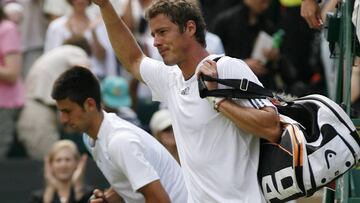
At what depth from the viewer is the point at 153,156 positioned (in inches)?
337

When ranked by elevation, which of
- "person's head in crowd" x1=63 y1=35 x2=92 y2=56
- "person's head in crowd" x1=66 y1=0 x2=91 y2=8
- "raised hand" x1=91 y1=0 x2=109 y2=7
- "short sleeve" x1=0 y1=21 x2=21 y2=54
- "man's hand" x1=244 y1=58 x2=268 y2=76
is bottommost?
"man's hand" x1=244 y1=58 x2=268 y2=76

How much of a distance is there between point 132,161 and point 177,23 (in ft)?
3.71

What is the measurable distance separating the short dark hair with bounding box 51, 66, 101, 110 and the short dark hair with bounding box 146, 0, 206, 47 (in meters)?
1.52

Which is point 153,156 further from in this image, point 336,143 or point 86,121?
point 336,143

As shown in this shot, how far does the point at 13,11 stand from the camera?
13.7 metres

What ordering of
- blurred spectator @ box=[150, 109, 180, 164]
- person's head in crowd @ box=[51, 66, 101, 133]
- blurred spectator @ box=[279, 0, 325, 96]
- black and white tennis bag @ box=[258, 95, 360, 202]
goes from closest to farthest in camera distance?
black and white tennis bag @ box=[258, 95, 360, 202]
person's head in crowd @ box=[51, 66, 101, 133]
blurred spectator @ box=[150, 109, 180, 164]
blurred spectator @ box=[279, 0, 325, 96]

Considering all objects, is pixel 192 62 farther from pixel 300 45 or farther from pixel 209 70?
pixel 300 45

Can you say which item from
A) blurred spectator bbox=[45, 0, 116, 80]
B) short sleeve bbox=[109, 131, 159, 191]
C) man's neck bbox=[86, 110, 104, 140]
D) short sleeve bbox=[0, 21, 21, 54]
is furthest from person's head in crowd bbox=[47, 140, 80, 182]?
short sleeve bbox=[109, 131, 159, 191]

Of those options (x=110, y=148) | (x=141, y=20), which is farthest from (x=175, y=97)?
(x=141, y=20)

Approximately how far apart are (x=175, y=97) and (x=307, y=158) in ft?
3.09

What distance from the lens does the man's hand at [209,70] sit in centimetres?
717

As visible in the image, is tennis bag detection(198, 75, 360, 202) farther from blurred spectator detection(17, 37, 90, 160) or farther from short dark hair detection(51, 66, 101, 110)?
blurred spectator detection(17, 37, 90, 160)

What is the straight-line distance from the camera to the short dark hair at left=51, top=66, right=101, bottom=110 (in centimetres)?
902

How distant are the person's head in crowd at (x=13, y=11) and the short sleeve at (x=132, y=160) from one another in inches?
210
